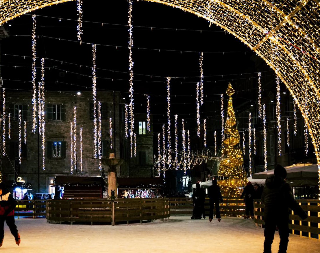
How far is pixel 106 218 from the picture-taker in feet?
84.4

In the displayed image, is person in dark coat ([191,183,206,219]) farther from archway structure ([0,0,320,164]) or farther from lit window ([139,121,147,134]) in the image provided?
lit window ([139,121,147,134])

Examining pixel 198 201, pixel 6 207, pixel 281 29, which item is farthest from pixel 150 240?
pixel 198 201

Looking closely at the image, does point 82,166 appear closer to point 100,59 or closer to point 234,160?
point 100,59

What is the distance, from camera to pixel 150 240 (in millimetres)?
18109

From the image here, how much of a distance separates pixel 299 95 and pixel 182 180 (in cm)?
A: 9366

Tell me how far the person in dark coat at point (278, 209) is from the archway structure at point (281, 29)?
3.54m

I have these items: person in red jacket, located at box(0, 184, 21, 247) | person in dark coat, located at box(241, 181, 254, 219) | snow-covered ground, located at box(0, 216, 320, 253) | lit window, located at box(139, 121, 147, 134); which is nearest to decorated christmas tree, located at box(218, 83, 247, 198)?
person in dark coat, located at box(241, 181, 254, 219)

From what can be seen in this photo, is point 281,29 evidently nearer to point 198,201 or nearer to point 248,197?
point 248,197

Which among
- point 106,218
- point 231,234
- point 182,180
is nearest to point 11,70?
point 106,218

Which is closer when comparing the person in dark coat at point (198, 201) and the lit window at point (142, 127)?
the person in dark coat at point (198, 201)

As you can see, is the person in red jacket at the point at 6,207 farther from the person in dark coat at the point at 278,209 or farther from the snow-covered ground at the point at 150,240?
the person in dark coat at the point at 278,209

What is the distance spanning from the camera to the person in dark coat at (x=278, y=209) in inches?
456

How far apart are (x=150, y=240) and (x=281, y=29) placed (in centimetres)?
682

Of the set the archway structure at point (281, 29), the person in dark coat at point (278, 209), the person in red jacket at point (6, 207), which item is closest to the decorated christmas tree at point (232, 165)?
the archway structure at point (281, 29)
